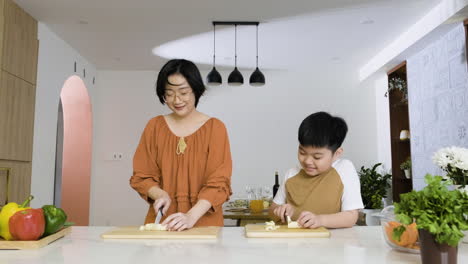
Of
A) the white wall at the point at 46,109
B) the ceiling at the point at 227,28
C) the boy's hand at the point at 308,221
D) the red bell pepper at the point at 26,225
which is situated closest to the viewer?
the red bell pepper at the point at 26,225

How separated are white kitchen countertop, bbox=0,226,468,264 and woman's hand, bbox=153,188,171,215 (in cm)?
22

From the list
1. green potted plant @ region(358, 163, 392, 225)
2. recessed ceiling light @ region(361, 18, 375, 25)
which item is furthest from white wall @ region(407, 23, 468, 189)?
recessed ceiling light @ region(361, 18, 375, 25)

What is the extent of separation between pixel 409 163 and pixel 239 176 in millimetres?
2460

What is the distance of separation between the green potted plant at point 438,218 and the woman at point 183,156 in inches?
30.9

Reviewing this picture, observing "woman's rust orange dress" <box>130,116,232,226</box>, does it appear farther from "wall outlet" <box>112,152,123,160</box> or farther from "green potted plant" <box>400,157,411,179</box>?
"wall outlet" <box>112,152,123,160</box>

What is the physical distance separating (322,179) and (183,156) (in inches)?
22.7

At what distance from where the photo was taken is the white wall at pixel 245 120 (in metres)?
6.45

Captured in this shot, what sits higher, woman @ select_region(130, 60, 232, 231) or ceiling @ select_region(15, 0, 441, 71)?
ceiling @ select_region(15, 0, 441, 71)

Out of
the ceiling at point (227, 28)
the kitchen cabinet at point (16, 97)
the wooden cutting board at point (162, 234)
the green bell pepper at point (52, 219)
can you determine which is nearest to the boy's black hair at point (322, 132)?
the wooden cutting board at point (162, 234)

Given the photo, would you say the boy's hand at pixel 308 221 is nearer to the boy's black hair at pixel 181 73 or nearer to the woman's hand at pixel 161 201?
the woman's hand at pixel 161 201

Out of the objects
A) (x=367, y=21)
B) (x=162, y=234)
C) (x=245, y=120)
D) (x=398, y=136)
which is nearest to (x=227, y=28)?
(x=367, y=21)

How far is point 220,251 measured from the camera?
1.07 metres

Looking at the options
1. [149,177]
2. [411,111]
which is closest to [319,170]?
[149,177]

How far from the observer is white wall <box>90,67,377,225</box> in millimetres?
6453
